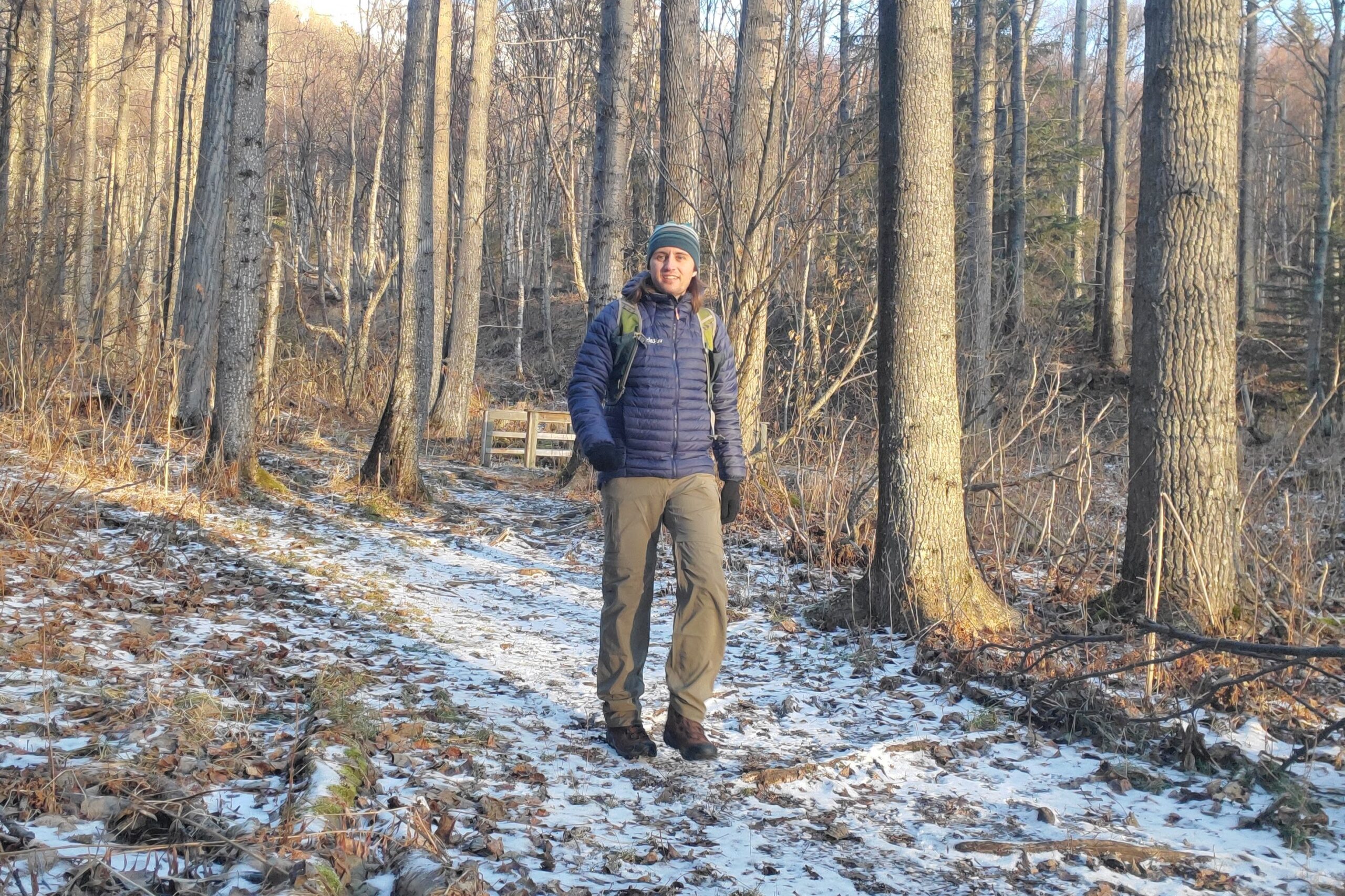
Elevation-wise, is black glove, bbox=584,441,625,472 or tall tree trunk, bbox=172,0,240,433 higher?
tall tree trunk, bbox=172,0,240,433

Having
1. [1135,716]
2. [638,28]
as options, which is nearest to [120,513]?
[1135,716]

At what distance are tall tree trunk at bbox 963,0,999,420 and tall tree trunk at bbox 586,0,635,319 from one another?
4704 mm

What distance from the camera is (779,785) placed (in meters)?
3.73

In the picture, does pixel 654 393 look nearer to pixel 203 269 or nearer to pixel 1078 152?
pixel 203 269

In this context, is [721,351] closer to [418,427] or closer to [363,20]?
[418,427]

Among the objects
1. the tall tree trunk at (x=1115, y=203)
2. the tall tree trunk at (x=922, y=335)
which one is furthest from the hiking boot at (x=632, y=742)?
the tall tree trunk at (x=1115, y=203)

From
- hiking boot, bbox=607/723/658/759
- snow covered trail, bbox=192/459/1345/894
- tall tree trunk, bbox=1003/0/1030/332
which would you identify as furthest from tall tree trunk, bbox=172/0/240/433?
tall tree trunk, bbox=1003/0/1030/332

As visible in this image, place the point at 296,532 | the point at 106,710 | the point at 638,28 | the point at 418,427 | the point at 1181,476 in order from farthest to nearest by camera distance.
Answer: the point at 638,28 < the point at 418,427 < the point at 296,532 < the point at 1181,476 < the point at 106,710

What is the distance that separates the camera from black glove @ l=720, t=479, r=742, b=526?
4203mm

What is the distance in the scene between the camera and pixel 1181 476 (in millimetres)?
5160

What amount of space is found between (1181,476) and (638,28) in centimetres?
1799

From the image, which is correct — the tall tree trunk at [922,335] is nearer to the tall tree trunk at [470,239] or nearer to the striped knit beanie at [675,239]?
the striped knit beanie at [675,239]

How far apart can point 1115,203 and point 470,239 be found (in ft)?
44.4

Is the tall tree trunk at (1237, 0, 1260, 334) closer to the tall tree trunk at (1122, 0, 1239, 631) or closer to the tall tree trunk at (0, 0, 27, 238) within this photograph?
the tall tree trunk at (1122, 0, 1239, 631)
